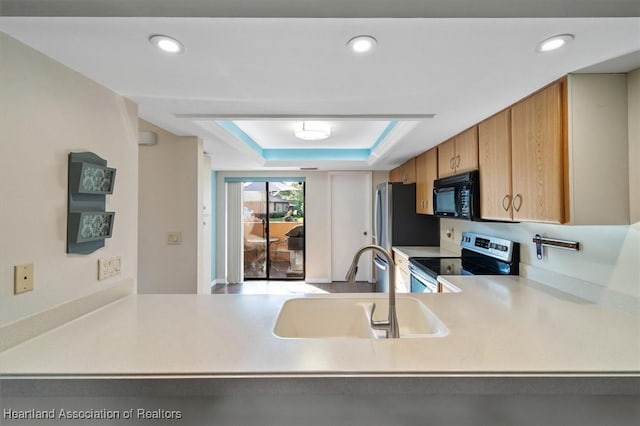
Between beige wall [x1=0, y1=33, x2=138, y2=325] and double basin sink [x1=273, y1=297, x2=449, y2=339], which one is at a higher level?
beige wall [x1=0, y1=33, x2=138, y2=325]

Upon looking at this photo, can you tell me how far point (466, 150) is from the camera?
87.0 inches

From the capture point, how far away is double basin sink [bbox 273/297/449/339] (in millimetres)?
1440

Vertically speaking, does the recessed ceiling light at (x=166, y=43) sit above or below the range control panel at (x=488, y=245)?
above

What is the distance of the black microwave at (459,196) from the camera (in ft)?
6.80

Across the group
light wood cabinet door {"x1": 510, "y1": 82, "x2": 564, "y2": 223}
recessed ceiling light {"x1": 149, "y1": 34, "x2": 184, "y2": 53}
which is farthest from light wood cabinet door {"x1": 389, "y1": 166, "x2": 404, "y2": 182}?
recessed ceiling light {"x1": 149, "y1": 34, "x2": 184, "y2": 53}

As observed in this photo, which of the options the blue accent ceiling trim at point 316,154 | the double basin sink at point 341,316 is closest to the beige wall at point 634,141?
the double basin sink at point 341,316

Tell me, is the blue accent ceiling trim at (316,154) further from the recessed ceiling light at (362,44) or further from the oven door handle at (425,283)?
the recessed ceiling light at (362,44)

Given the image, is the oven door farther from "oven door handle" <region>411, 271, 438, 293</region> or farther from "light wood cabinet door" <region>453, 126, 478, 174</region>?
"light wood cabinet door" <region>453, 126, 478, 174</region>

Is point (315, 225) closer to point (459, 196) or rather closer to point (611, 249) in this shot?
point (459, 196)

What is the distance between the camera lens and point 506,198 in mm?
1737

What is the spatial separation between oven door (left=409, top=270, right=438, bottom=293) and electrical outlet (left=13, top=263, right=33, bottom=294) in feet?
7.37

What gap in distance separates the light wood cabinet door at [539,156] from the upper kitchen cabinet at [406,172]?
1.85m

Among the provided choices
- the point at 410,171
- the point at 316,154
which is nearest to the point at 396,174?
the point at 410,171

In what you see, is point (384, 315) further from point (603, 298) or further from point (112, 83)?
point (112, 83)
